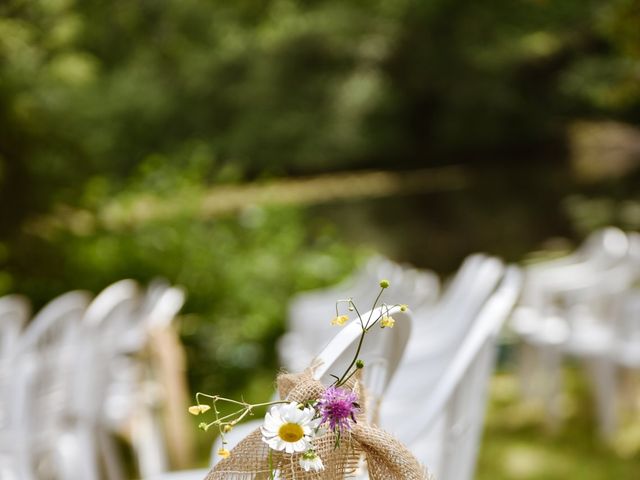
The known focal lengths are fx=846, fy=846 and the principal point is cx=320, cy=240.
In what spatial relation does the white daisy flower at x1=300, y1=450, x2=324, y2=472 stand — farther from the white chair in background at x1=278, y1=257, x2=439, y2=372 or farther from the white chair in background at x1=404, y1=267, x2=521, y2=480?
the white chair in background at x1=278, y1=257, x2=439, y2=372

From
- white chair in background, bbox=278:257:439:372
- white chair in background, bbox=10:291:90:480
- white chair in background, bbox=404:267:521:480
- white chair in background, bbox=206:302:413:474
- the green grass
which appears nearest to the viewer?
white chair in background, bbox=206:302:413:474

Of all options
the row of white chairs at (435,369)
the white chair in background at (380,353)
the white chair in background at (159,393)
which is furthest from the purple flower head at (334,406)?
the white chair in background at (159,393)

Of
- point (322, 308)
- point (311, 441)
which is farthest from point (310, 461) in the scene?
point (322, 308)

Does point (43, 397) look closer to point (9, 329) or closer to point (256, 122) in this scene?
point (9, 329)

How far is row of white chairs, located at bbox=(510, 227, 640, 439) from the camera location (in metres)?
3.87

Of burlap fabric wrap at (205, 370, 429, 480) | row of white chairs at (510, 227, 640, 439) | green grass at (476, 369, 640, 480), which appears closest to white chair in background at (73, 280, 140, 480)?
green grass at (476, 369, 640, 480)

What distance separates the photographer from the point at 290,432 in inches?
34.8

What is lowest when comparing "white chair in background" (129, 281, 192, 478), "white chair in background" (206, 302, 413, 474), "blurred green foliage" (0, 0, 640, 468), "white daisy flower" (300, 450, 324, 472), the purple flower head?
"white daisy flower" (300, 450, 324, 472)

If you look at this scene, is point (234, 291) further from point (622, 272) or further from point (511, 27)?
point (511, 27)

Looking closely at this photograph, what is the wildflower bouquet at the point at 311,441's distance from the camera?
34.7 inches

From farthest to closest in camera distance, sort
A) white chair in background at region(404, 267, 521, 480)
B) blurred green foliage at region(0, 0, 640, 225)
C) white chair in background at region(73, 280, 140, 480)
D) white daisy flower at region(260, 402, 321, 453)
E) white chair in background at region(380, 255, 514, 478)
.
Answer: blurred green foliage at region(0, 0, 640, 225), white chair in background at region(73, 280, 140, 480), white chair in background at region(380, 255, 514, 478), white chair in background at region(404, 267, 521, 480), white daisy flower at region(260, 402, 321, 453)

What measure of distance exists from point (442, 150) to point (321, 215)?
939cm

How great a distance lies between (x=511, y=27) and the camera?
80.5ft

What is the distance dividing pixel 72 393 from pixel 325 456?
219 cm
